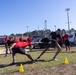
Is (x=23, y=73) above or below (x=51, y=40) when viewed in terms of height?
below

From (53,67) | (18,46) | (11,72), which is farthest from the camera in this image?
(18,46)

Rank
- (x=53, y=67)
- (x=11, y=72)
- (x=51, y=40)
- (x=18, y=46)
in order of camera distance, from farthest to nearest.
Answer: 1. (x=51, y=40)
2. (x=18, y=46)
3. (x=53, y=67)
4. (x=11, y=72)

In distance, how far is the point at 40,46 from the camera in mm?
31391

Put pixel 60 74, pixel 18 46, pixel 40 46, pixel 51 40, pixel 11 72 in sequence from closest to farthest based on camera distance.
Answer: pixel 60 74 < pixel 11 72 < pixel 18 46 < pixel 51 40 < pixel 40 46

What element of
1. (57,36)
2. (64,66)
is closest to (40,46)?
(57,36)

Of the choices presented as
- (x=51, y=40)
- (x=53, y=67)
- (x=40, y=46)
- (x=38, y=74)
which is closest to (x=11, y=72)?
(x=38, y=74)

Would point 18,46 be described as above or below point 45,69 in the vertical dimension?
above

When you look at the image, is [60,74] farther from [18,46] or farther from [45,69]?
[18,46]

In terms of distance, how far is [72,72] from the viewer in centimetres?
970

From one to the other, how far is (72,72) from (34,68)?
6.15 feet

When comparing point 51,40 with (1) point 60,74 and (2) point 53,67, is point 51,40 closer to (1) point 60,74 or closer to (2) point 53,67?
(2) point 53,67

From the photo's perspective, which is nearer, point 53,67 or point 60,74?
point 60,74

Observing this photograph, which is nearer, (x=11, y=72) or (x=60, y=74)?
(x=60, y=74)

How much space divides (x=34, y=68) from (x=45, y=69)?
563 millimetres
